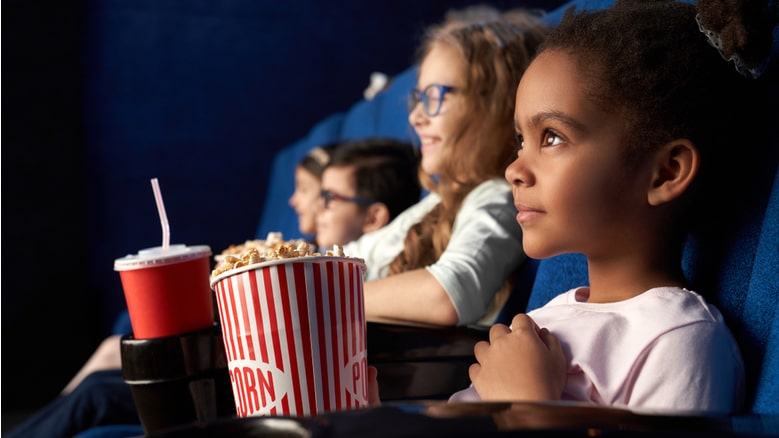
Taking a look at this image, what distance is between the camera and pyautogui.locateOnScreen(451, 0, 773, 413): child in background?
784 millimetres

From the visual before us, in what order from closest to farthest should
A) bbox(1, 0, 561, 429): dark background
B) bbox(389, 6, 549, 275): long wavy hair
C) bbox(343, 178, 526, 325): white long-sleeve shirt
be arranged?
bbox(343, 178, 526, 325): white long-sleeve shirt < bbox(389, 6, 549, 275): long wavy hair < bbox(1, 0, 561, 429): dark background

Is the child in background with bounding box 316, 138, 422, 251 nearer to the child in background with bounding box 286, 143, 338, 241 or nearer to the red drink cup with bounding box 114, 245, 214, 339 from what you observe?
the child in background with bounding box 286, 143, 338, 241

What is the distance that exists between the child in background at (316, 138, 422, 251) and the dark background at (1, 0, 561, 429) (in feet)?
6.60

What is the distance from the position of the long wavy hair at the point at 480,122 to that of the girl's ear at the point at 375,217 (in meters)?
0.64

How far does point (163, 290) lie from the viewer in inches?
39.7

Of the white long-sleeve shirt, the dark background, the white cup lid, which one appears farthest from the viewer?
the dark background

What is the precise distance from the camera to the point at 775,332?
2.36 feet

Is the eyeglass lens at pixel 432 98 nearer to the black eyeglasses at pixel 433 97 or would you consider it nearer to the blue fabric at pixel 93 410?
the black eyeglasses at pixel 433 97

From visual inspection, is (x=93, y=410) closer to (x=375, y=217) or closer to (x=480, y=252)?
(x=480, y=252)

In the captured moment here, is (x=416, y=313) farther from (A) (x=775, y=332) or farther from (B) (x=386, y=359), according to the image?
(A) (x=775, y=332)

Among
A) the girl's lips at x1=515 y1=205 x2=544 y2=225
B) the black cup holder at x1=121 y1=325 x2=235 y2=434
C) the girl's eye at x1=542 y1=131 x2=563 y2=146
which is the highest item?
the girl's eye at x1=542 y1=131 x2=563 y2=146

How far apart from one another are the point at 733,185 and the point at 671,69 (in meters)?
0.14

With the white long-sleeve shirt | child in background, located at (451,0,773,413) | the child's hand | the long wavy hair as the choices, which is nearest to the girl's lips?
child in background, located at (451,0,773,413)

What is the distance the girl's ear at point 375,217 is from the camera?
2305 millimetres
